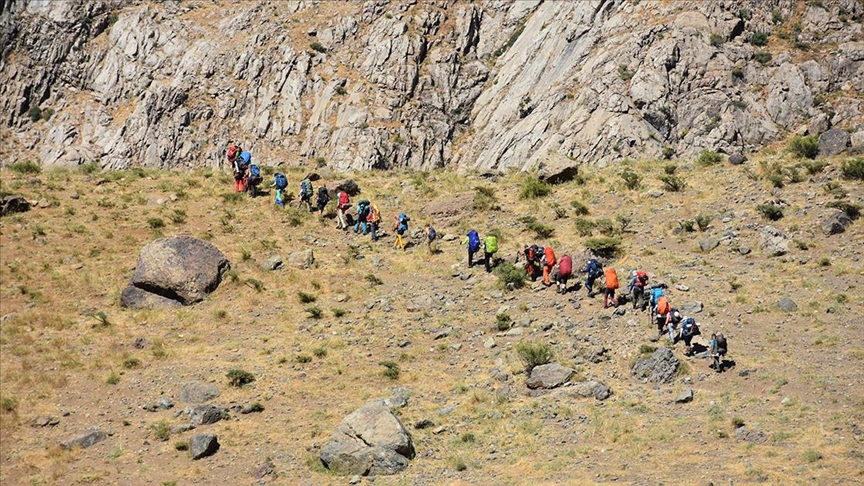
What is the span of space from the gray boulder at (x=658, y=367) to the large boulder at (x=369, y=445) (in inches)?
254

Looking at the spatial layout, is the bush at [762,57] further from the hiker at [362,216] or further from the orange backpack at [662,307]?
the orange backpack at [662,307]

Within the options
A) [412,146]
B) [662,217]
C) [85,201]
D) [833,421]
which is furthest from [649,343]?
[412,146]

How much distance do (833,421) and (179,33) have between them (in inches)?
3012

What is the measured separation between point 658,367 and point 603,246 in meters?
7.92

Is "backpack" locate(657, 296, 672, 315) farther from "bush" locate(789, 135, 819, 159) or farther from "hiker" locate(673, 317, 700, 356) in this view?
"bush" locate(789, 135, 819, 159)

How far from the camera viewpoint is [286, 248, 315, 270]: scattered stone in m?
27.4

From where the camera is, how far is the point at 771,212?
24750 mm

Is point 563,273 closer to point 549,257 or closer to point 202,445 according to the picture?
point 549,257

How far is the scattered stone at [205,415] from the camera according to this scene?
701 inches

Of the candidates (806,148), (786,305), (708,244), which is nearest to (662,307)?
(786,305)

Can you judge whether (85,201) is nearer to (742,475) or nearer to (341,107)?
(742,475)

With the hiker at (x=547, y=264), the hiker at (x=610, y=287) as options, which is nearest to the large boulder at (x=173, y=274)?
the hiker at (x=547, y=264)

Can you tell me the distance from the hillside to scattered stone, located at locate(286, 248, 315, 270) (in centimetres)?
43

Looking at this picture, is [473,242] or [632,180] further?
[632,180]
